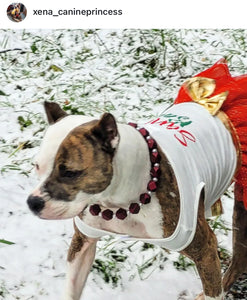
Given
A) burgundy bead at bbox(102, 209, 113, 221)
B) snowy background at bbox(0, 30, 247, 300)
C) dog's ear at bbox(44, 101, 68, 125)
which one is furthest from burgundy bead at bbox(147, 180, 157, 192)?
snowy background at bbox(0, 30, 247, 300)

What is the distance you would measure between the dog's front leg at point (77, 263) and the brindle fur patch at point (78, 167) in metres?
→ 0.33

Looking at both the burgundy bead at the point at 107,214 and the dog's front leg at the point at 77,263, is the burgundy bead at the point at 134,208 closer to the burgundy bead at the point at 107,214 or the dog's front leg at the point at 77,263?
the burgundy bead at the point at 107,214

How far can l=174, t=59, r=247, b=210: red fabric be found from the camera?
1.61 meters

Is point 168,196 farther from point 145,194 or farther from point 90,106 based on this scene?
point 90,106

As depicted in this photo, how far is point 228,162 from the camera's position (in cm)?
157

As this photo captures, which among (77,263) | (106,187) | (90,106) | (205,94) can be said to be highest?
(205,94)

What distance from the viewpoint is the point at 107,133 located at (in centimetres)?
121

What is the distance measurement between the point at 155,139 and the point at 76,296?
515mm

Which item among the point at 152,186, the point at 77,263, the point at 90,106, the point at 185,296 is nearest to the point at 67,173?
the point at 152,186

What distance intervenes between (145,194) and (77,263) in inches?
13.8

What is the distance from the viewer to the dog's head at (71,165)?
3.93 feet

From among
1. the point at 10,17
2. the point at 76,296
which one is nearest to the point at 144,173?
the point at 76,296

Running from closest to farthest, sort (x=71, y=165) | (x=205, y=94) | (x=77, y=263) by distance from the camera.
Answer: (x=71, y=165) < (x=77, y=263) < (x=205, y=94)

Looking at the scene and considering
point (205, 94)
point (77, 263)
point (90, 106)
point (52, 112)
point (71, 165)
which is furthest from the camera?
point (90, 106)
